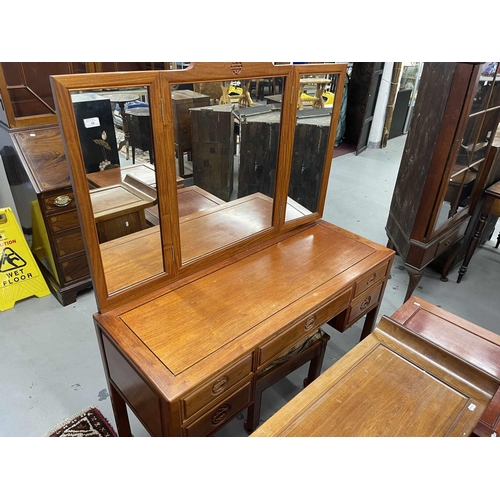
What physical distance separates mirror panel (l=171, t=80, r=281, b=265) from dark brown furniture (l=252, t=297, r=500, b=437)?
695mm

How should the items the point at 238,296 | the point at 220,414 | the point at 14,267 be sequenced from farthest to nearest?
the point at 14,267, the point at 238,296, the point at 220,414

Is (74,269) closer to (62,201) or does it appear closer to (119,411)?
(62,201)

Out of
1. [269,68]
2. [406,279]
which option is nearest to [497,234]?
[406,279]

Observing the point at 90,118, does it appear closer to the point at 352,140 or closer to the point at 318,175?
the point at 318,175

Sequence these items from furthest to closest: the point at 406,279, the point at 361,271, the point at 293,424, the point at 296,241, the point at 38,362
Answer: the point at 406,279 < the point at 38,362 < the point at 296,241 < the point at 361,271 < the point at 293,424

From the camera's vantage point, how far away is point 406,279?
2959 millimetres

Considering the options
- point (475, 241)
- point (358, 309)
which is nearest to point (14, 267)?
point (358, 309)

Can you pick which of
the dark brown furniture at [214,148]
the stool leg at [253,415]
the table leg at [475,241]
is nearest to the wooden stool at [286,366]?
the stool leg at [253,415]

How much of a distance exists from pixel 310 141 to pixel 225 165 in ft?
1.32

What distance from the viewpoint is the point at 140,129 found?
1232mm

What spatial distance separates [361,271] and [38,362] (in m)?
1.78

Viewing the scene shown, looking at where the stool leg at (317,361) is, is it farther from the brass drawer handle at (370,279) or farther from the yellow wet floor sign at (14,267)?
the yellow wet floor sign at (14,267)

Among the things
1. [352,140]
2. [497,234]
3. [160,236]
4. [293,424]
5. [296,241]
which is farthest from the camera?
[352,140]

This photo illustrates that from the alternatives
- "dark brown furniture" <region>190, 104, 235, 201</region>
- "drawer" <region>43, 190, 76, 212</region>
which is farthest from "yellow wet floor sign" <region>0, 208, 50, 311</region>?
"dark brown furniture" <region>190, 104, 235, 201</region>
